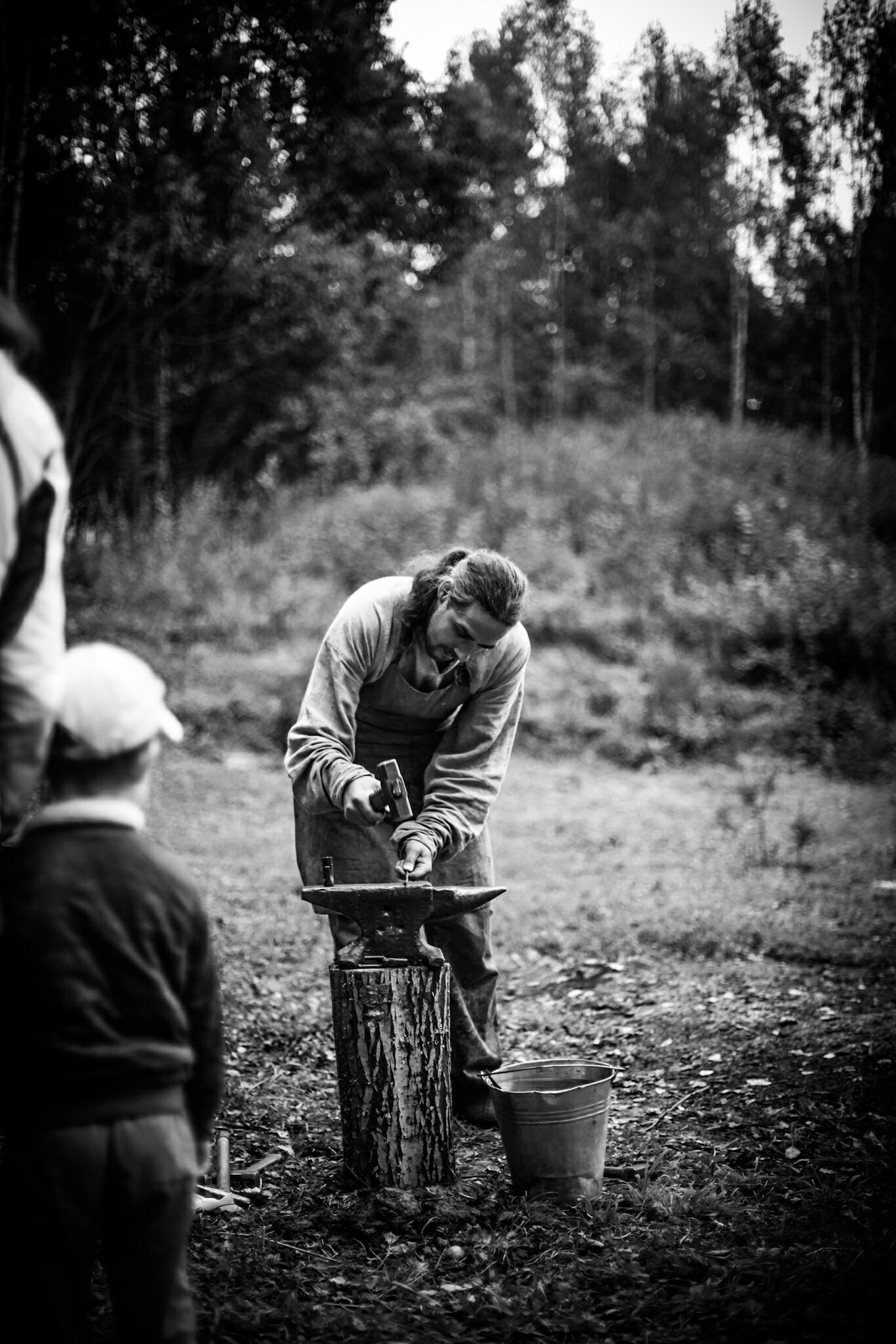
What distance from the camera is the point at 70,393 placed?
49.8 feet

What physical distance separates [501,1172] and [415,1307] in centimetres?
101

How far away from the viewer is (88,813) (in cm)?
215

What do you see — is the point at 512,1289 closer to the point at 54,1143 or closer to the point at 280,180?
the point at 54,1143

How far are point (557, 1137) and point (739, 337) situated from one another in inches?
810

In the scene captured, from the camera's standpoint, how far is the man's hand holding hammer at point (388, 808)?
3828 mm

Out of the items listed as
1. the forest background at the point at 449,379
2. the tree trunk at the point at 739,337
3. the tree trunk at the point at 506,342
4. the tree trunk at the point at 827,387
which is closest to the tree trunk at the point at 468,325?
the tree trunk at the point at 506,342

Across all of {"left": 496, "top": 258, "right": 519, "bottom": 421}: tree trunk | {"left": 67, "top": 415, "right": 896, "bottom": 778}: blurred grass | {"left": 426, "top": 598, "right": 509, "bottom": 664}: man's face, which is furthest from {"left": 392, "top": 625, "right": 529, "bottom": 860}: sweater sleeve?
{"left": 496, "top": 258, "right": 519, "bottom": 421}: tree trunk

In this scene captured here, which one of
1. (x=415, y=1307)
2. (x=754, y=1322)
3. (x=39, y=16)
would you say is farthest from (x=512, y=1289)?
(x=39, y=16)

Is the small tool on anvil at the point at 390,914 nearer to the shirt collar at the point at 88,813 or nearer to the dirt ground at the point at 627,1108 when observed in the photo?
the dirt ground at the point at 627,1108

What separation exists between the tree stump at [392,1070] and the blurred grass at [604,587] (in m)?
9.19

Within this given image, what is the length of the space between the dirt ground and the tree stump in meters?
0.12

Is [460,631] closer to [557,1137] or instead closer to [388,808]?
[388,808]

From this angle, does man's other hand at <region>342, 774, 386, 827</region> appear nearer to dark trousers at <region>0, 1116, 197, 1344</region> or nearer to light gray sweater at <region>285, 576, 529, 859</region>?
light gray sweater at <region>285, 576, 529, 859</region>

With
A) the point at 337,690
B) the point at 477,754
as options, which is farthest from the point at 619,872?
the point at 337,690
